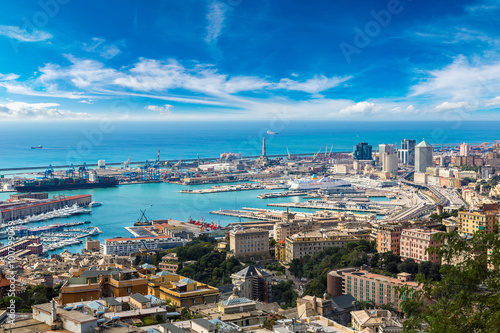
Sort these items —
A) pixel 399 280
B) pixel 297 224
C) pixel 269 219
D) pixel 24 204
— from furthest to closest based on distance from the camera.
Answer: pixel 24 204 < pixel 269 219 < pixel 297 224 < pixel 399 280

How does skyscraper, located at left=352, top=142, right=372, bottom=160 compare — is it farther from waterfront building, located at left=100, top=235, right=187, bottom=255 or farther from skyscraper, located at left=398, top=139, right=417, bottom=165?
waterfront building, located at left=100, top=235, right=187, bottom=255

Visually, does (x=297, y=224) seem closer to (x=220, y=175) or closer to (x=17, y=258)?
(x=17, y=258)

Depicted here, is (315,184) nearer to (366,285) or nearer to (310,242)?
(310,242)

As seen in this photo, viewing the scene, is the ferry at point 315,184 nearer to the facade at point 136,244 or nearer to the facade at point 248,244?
the facade at point 136,244

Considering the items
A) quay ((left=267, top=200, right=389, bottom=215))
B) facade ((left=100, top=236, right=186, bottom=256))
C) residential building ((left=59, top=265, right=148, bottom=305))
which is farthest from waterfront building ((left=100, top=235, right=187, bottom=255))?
quay ((left=267, top=200, right=389, bottom=215))

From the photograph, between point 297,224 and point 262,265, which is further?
point 297,224

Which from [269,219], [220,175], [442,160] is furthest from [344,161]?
[269,219]

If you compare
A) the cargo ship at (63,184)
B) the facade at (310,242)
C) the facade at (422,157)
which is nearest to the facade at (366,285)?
the facade at (310,242)
